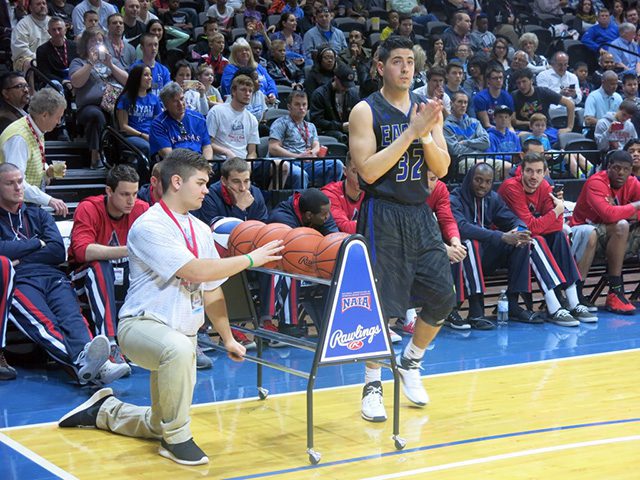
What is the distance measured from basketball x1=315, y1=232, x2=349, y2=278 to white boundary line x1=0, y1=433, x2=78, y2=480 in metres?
1.97

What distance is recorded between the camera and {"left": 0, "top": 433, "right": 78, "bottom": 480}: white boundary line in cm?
496

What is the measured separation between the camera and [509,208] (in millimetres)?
9156

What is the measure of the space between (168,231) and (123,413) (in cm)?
114

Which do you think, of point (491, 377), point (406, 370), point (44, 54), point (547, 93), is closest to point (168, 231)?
point (406, 370)

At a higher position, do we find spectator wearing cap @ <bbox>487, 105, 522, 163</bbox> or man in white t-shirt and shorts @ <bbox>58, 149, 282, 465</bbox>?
spectator wearing cap @ <bbox>487, 105, 522, 163</bbox>

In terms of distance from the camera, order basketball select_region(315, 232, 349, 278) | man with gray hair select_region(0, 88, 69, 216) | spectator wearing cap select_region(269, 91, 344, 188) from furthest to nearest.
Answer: spectator wearing cap select_region(269, 91, 344, 188), man with gray hair select_region(0, 88, 69, 216), basketball select_region(315, 232, 349, 278)

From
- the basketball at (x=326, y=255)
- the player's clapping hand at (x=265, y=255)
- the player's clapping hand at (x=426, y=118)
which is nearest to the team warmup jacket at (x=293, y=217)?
the basketball at (x=326, y=255)

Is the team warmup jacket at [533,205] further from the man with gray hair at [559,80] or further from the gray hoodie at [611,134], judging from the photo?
the man with gray hair at [559,80]

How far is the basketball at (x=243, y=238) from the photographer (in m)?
6.52

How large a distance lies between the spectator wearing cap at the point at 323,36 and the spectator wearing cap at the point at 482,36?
2519 mm

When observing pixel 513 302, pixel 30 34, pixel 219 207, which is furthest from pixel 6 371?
pixel 30 34

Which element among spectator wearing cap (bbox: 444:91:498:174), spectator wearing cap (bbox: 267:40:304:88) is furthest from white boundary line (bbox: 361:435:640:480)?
spectator wearing cap (bbox: 267:40:304:88)

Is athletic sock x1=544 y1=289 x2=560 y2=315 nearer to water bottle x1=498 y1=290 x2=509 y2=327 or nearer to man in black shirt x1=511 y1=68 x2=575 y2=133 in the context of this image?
water bottle x1=498 y1=290 x2=509 y2=327

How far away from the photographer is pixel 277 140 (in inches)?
400
